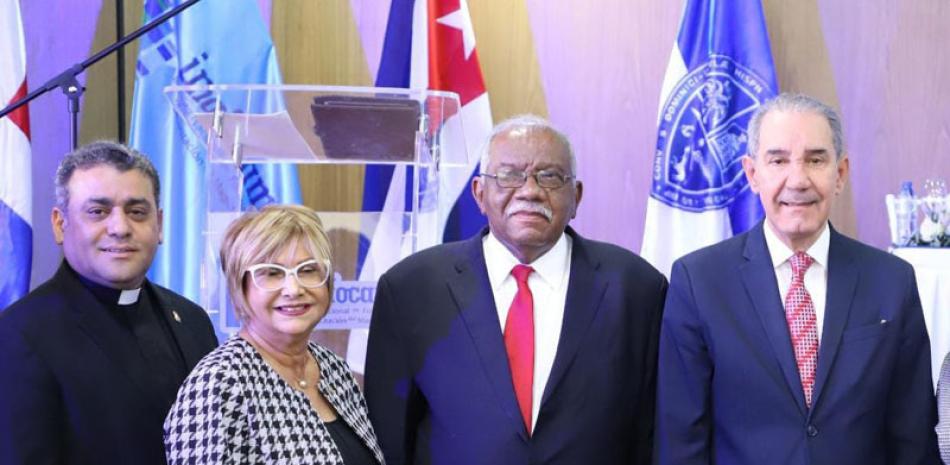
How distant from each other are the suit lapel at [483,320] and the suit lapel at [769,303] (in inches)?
25.0

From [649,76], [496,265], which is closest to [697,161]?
[649,76]

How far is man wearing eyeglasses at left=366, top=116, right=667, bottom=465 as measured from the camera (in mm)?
2510

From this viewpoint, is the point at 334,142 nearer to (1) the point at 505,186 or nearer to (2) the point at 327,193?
(1) the point at 505,186

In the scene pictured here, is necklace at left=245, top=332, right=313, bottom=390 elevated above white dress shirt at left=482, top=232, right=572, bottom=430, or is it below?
below

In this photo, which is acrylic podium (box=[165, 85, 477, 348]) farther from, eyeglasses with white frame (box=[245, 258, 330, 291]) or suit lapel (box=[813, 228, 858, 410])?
suit lapel (box=[813, 228, 858, 410])

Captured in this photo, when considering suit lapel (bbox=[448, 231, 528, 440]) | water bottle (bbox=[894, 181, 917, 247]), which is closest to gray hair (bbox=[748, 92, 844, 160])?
suit lapel (bbox=[448, 231, 528, 440])

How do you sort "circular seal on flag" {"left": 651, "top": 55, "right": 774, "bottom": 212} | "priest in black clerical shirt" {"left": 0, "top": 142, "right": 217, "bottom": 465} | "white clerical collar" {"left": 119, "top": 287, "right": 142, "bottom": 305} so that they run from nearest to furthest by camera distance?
"priest in black clerical shirt" {"left": 0, "top": 142, "right": 217, "bottom": 465} < "white clerical collar" {"left": 119, "top": 287, "right": 142, "bottom": 305} < "circular seal on flag" {"left": 651, "top": 55, "right": 774, "bottom": 212}

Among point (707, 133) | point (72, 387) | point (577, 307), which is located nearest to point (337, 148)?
point (577, 307)

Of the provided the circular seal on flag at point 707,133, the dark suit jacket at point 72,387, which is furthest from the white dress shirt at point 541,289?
the circular seal on flag at point 707,133

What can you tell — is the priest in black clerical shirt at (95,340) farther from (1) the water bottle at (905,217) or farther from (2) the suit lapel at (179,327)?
(1) the water bottle at (905,217)

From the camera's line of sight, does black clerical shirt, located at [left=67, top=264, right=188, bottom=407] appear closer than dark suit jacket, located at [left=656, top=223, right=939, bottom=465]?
No

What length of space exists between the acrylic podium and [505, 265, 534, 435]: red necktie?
0.65 m

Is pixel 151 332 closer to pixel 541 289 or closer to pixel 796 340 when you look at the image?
pixel 541 289

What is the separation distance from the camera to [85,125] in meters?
5.00
